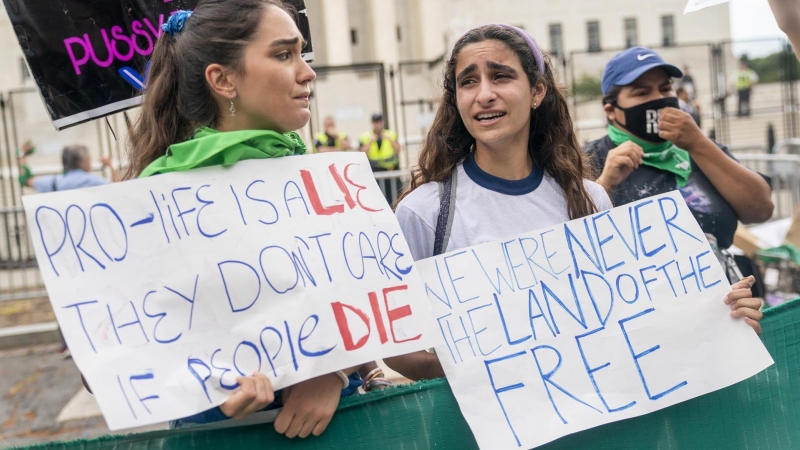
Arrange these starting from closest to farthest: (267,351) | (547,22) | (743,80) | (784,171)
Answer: (267,351) → (784,171) → (743,80) → (547,22)

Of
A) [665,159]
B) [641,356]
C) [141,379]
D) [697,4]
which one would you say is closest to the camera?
[141,379]

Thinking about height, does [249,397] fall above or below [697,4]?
below

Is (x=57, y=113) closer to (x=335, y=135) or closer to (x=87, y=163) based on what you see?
(x=87, y=163)

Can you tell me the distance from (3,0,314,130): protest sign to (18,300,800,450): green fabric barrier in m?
1.26

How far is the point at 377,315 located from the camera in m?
2.19

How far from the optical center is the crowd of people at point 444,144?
2232 mm

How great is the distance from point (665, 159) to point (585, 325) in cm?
150

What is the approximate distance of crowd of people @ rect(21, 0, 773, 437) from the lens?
2232 millimetres

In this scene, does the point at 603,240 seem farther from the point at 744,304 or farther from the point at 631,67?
the point at 631,67

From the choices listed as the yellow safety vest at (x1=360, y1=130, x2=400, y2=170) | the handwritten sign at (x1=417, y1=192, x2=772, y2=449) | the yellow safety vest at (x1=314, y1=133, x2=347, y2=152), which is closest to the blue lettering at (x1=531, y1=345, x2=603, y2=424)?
the handwritten sign at (x1=417, y1=192, x2=772, y2=449)

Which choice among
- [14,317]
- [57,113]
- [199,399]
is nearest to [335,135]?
[14,317]

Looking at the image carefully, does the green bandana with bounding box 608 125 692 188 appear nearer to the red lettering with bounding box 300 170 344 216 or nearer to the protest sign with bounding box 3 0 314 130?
the protest sign with bounding box 3 0 314 130

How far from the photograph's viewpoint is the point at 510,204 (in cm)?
264

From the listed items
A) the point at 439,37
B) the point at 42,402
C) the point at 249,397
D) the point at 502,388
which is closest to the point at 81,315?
the point at 249,397
